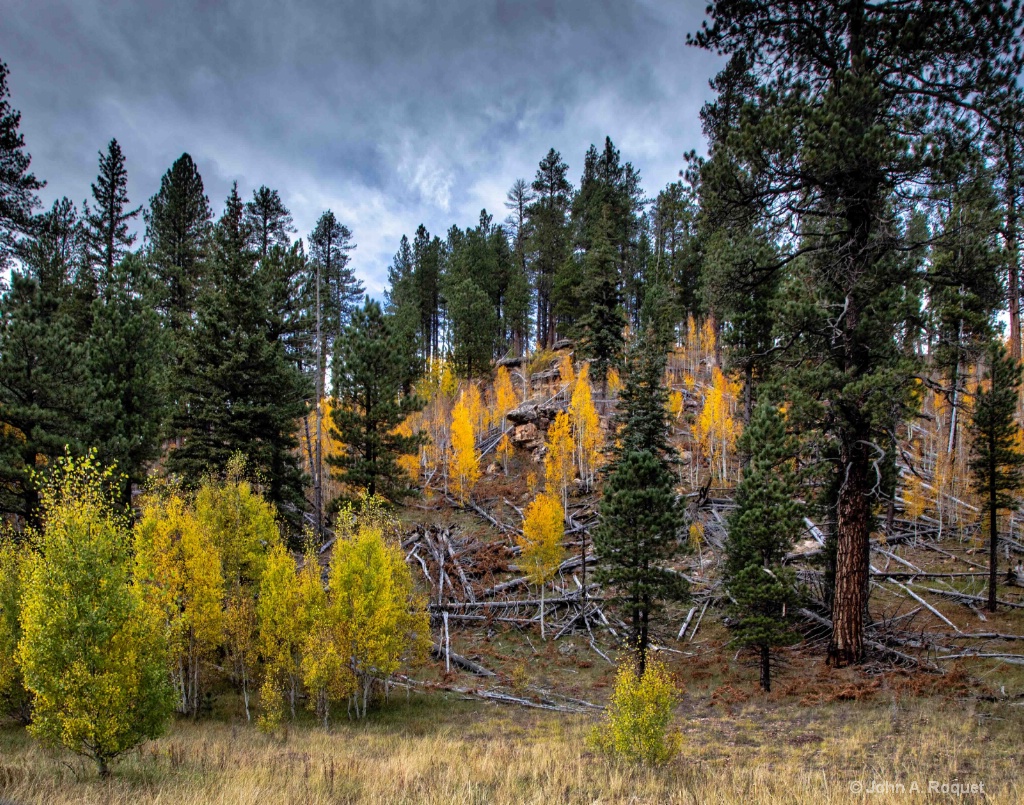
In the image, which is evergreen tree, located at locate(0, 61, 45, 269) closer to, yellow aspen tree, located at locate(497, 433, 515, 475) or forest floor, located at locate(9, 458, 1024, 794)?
forest floor, located at locate(9, 458, 1024, 794)

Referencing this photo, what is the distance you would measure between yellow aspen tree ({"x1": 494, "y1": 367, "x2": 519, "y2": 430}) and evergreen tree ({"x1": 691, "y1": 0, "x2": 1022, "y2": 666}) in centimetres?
3382

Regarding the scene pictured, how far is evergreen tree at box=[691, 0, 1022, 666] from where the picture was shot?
9.37 meters

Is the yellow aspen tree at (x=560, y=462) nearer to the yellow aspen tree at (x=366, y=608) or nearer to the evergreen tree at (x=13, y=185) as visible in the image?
the yellow aspen tree at (x=366, y=608)

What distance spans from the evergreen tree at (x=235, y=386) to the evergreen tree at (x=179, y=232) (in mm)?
9981

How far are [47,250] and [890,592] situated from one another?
46.7 meters

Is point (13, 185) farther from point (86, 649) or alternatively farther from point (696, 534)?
point (696, 534)

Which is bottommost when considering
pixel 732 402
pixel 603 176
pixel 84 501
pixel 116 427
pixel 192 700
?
pixel 192 700

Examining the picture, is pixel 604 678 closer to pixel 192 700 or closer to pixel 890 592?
pixel 890 592

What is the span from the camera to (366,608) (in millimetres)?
17094

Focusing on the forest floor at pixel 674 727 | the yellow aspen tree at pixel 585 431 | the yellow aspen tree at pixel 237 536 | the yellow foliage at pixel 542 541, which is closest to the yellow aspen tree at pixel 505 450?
the yellow aspen tree at pixel 585 431

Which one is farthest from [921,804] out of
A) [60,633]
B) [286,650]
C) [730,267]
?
[286,650]

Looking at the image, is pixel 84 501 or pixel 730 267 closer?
pixel 84 501

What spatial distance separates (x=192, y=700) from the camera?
1792 cm

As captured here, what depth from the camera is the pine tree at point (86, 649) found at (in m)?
9.23
